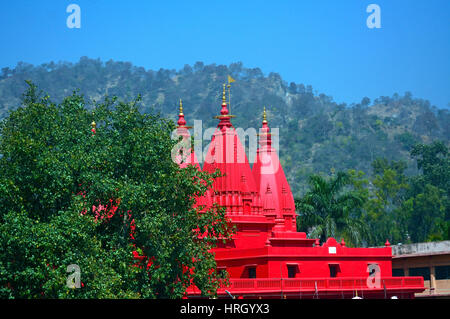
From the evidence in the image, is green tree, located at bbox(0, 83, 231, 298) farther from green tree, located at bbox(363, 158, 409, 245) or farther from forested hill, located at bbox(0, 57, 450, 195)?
forested hill, located at bbox(0, 57, 450, 195)

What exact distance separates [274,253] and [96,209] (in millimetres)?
11420

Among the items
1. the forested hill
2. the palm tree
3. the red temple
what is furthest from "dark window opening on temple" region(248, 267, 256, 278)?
the forested hill

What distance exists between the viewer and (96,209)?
91.8ft

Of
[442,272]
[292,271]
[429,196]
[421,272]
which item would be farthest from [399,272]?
[429,196]

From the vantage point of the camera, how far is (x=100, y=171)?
1104 inches

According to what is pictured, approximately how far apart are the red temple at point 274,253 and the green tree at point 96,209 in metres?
6.72

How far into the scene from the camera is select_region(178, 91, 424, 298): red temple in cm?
3638

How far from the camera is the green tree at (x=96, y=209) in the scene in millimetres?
25062

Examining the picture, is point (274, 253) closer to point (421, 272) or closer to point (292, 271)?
point (292, 271)

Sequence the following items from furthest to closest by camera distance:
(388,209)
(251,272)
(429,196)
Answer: (388,209) < (429,196) < (251,272)

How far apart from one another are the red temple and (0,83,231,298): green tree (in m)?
6.72

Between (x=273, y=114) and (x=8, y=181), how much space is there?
162 m

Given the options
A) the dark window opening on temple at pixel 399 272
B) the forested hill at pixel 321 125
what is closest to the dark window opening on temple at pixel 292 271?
the dark window opening on temple at pixel 399 272

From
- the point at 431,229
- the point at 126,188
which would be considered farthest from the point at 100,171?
the point at 431,229
